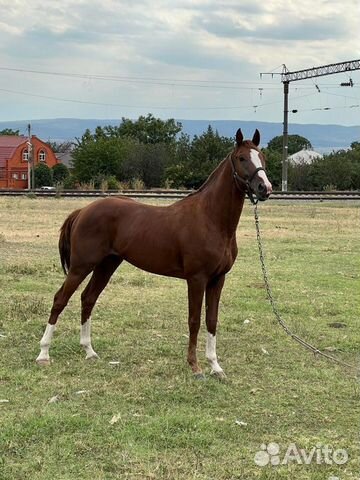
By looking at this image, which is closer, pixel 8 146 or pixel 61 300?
pixel 61 300

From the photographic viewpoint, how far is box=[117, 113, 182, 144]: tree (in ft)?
266

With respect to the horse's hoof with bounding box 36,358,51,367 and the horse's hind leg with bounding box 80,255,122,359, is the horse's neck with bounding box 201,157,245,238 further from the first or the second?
the horse's hoof with bounding box 36,358,51,367

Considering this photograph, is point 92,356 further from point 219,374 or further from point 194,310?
point 219,374

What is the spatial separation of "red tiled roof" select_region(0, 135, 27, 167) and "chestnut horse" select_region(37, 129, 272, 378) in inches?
2581

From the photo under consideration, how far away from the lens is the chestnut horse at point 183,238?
20.7ft

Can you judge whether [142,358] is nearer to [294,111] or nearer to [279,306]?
[279,306]

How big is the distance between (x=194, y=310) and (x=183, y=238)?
739 millimetres

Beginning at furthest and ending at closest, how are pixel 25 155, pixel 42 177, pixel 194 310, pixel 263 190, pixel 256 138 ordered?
pixel 25 155 < pixel 42 177 < pixel 194 310 < pixel 256 138 < pixel 263 190

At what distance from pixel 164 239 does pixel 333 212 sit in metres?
21.4

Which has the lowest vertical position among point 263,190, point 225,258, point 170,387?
point 170,387

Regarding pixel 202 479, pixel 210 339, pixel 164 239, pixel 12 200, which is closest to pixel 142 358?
pixel 210 339

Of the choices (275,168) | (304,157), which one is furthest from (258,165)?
(304,157)

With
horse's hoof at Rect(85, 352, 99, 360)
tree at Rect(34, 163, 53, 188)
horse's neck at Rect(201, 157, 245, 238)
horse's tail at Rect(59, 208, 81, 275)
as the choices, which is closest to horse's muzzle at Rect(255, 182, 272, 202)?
horse's neck at Rect(201, 157, 245, 238)

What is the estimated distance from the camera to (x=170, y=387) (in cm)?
602
